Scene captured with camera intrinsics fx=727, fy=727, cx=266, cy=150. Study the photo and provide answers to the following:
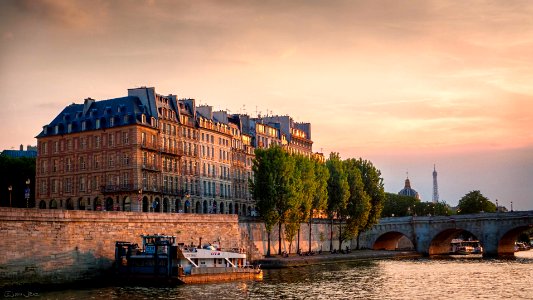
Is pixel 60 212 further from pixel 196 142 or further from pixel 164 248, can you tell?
pixel 196 142

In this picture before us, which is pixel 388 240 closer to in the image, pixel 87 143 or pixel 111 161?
pixel 111 161

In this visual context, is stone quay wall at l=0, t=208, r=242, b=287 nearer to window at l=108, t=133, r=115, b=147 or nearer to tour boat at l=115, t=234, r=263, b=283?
tour boat at l=115, t=234, r=263, b=283

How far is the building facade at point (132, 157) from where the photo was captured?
96.8 metres

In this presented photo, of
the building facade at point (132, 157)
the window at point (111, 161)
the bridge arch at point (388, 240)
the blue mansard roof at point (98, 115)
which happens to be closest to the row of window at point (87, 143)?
the building facade at point (132, 157)

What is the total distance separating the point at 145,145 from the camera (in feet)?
322

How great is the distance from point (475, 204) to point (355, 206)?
2572 inches

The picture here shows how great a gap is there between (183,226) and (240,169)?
4900 centimetres

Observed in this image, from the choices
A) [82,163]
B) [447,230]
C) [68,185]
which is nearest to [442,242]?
[447,230]

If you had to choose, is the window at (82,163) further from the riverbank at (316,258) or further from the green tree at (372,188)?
the green tree at (372,188)

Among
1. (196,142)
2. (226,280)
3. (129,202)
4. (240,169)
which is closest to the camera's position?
(226,280)

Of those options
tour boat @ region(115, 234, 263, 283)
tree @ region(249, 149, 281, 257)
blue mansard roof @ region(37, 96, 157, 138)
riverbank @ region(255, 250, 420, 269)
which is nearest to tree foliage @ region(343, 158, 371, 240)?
riverbank @ region(255, 250, 420, 269)

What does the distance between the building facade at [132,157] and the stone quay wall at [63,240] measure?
2311cm

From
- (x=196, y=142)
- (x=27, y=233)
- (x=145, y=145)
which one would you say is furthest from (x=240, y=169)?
(x=27, y=233)

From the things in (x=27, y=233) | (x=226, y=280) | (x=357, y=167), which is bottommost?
(x=226, y=280)
